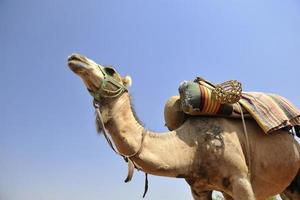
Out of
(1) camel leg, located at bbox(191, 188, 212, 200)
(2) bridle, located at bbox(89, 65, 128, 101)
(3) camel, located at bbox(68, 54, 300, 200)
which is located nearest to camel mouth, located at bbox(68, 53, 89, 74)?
(3) camel, located at bbox(68, 54, 300, 200)

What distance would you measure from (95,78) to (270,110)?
222 cm

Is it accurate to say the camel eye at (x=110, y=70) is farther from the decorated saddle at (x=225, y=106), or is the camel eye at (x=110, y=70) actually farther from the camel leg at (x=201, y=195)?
the camel leg at (x=201, y=195)

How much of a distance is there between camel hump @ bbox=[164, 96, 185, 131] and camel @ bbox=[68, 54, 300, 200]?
0.22 m

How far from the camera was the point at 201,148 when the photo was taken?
15.3 feet

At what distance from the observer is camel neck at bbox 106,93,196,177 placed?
4.32 meters

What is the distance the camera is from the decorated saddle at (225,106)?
15.9 ft

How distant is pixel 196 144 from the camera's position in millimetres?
4664

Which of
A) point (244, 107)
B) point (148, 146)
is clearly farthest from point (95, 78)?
point (244, 107)

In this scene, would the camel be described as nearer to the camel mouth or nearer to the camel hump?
the camel mouth

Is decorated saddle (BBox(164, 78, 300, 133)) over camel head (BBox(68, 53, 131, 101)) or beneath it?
beneath

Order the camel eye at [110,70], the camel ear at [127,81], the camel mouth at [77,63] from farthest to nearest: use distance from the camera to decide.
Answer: the camel ear at [127,81]
the camel eye at [110,70]
the camel mouth at [77,63]

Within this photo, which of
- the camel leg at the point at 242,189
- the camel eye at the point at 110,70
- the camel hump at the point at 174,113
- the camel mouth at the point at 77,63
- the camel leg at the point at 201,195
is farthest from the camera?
the camel hump at the point at 174,113

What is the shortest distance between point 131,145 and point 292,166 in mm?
2031

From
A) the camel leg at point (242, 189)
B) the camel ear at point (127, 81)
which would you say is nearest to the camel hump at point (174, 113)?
the camel ear at point (127, 81)
